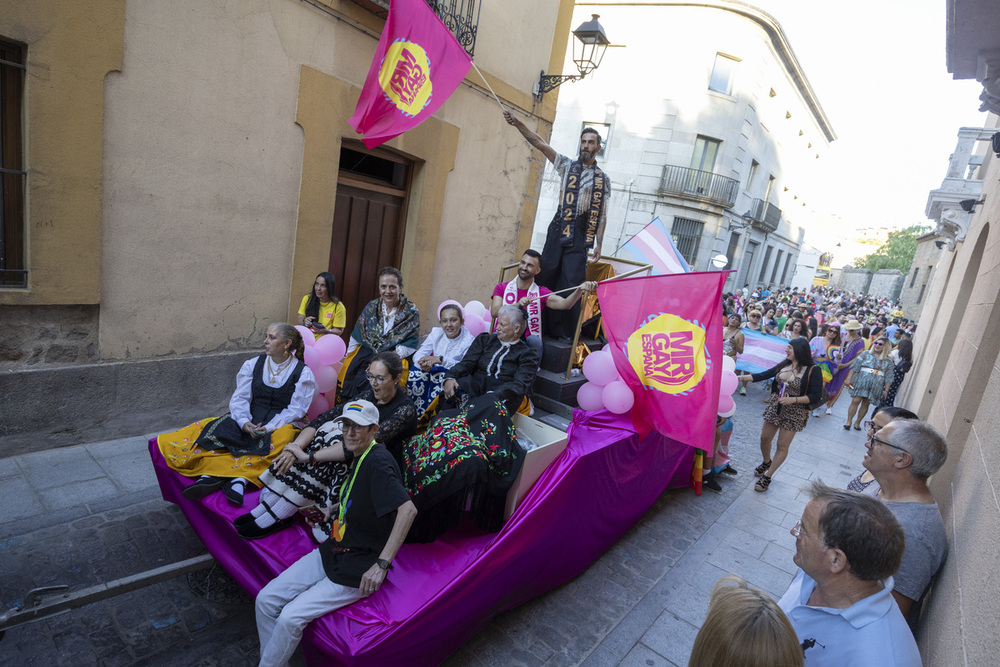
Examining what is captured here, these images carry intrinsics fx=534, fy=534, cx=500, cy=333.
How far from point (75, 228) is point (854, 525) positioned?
5.61m

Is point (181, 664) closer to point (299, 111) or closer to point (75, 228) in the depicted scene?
point (75, 228)

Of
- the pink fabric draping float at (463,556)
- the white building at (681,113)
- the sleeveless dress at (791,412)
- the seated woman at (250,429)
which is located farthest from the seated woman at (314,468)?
the white building at (681,113)

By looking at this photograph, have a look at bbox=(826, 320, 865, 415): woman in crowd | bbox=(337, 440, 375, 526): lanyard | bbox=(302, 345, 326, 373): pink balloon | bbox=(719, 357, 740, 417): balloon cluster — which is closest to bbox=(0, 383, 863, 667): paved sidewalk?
bbox=(337, 440, 375, 526): lanyard

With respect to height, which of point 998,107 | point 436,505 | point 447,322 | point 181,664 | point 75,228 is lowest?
point 181,664

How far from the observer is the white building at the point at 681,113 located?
65.3ft

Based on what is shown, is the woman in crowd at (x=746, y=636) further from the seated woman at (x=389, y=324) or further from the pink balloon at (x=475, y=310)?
the pink balloon at (x=475, y=310)

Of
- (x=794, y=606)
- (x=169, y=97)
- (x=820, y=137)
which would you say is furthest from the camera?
(x=820, y=137)

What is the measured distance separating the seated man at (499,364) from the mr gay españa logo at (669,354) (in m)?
0.84

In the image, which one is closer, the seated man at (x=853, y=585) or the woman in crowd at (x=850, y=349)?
the seated man at (x=853, y=585)

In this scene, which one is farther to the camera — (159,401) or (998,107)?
(159,401)

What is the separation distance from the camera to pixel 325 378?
4656 mm

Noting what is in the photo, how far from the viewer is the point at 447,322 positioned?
4.76 m

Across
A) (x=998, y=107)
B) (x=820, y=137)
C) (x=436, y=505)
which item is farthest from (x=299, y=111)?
(x=820, y=137)

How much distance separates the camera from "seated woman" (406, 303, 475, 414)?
14.6 ft
